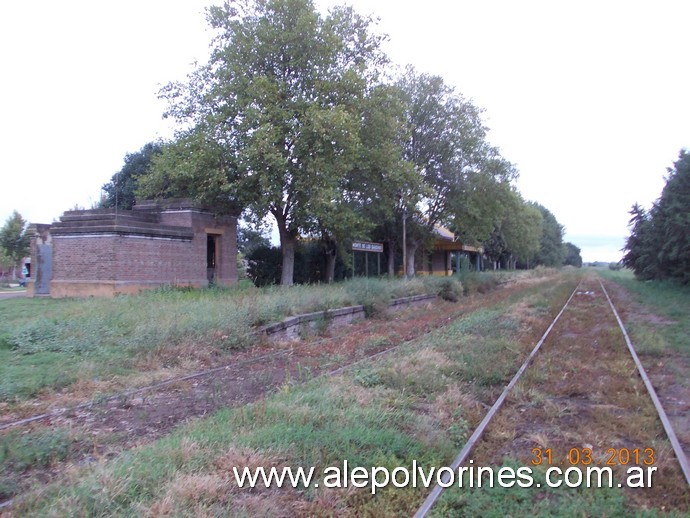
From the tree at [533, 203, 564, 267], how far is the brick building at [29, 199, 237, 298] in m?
86.1

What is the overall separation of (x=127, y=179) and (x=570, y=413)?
39038mm

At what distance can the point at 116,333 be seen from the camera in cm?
1163

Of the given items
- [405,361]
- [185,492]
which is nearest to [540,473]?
[185,492]

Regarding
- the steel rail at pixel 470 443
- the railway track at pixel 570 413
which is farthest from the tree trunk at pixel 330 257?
the steel rail at pixel 470 443

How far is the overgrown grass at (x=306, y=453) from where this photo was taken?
4.25 metres

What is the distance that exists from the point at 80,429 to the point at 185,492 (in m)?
3.09

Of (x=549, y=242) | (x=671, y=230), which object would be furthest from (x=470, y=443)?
(x=549, y=242)

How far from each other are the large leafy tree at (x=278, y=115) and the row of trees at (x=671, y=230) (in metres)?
17.7

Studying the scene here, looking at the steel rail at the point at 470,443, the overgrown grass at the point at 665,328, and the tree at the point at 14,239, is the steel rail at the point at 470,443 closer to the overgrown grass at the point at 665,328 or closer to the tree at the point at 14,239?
the overgrown grass at the point at 665,328

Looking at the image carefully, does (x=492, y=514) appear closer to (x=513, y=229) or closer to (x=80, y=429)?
(x=80, y=429)

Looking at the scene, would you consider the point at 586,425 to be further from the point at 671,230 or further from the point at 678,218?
the point at 671,230

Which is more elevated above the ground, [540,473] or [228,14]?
[228,14]

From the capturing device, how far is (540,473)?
201 inches
